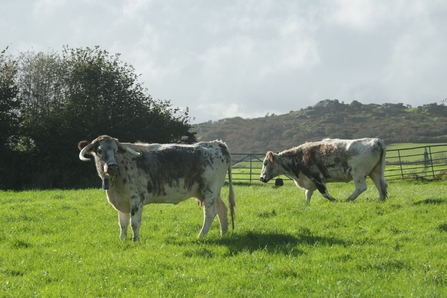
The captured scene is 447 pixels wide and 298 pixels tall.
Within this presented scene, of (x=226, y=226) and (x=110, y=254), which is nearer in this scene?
(x=110, y=254)

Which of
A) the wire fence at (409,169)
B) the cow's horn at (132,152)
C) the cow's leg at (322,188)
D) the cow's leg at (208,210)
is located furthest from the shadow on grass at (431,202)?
the wire fence at (409,169)

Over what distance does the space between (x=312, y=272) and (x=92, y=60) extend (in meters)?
33.1

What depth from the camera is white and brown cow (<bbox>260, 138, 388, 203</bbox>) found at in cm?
1619

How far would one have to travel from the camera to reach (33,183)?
30906 millimetres

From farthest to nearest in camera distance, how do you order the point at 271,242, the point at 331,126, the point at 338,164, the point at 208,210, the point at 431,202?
the point at 331,126, the point at 338,164, the point at 431,202, the point at 208,210, the point at 271,242

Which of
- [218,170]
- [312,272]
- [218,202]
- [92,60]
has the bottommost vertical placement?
[312,272]

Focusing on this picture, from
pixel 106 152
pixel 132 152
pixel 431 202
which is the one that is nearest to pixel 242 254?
pixel 132 152

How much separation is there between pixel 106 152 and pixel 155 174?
3.85 ft

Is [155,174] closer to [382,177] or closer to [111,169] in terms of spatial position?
[111,169]

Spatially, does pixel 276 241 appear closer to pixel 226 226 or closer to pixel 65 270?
pixel 226 226

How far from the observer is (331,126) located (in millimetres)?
137625

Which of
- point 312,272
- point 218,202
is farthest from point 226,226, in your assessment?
point 312,272

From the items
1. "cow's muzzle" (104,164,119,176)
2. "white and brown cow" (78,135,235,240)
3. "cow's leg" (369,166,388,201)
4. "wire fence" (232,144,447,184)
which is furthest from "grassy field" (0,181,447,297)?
"wire fence" (232,144,447,184)

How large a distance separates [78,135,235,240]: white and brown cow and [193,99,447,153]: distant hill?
10304 cm
